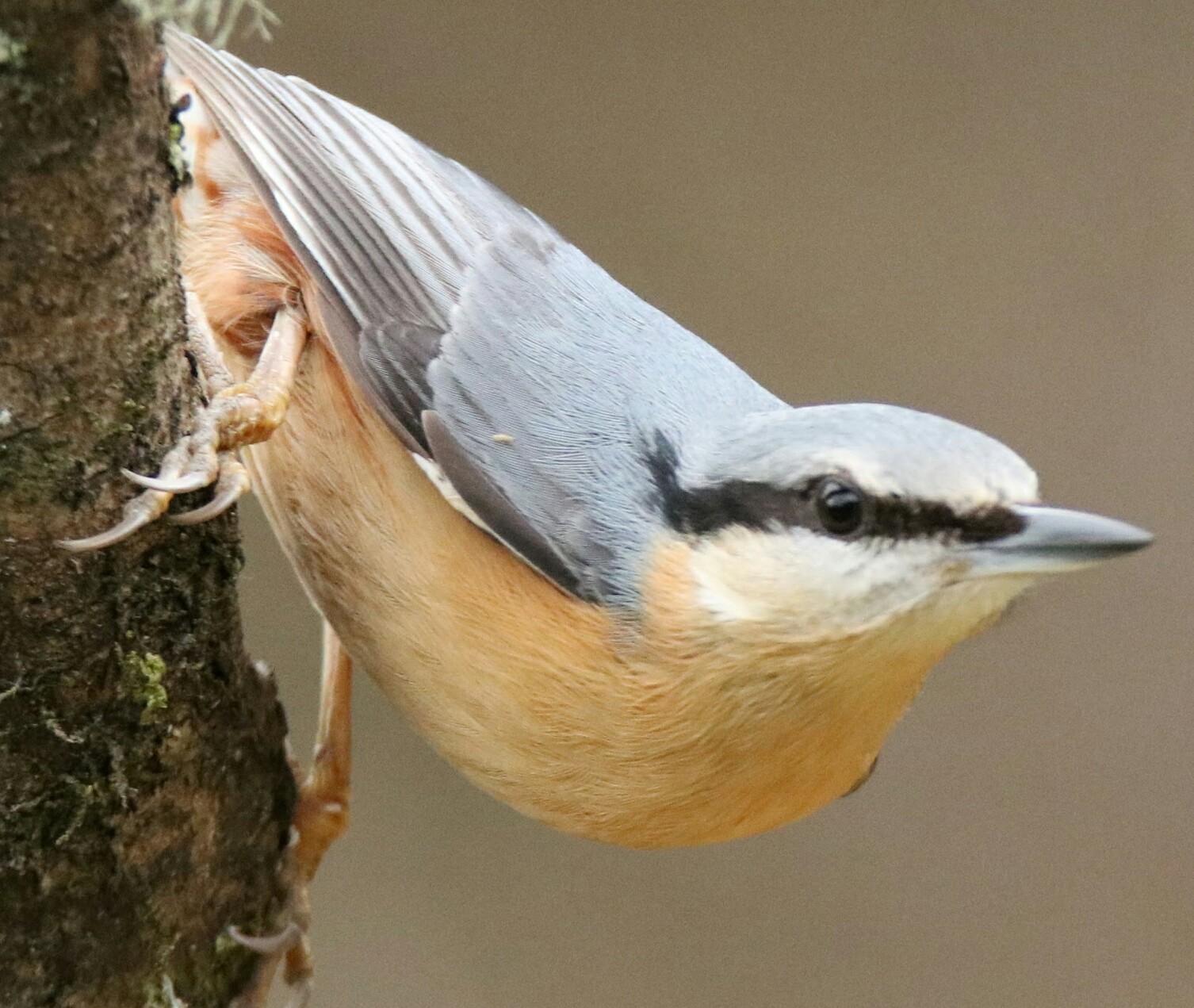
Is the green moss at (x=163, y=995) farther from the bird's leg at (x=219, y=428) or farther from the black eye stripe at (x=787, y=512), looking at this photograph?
the black eye stripe at (x=787, y=512)

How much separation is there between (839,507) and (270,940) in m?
0.82

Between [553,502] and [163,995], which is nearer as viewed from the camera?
[163,995]

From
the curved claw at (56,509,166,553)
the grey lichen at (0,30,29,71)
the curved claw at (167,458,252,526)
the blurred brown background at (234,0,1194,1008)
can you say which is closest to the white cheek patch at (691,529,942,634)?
the curved claw at (167,458,252,526)

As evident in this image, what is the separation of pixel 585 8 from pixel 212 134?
157cm

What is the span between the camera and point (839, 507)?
4.55ft

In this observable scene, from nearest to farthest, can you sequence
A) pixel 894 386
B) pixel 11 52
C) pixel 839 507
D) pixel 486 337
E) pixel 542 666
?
pixel 11 52 < pixel 839 507 < pixel 542 666 < pixel 486 337 < pixel 894 386

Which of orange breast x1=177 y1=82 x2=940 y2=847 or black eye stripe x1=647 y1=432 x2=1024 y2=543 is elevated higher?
black eye stripe x1=647 y1=432 x2=1024 y2=543

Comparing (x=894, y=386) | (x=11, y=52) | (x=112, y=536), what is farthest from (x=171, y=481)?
(x=894, y=386)

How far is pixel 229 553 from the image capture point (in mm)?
1405

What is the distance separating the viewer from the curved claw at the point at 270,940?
1547 mm

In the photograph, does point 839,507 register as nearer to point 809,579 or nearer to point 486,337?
point 809,579

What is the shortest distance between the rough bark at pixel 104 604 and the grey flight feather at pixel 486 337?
1.17 ft

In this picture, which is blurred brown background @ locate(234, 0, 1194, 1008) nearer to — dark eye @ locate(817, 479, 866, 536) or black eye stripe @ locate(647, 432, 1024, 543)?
black eye stripe @ locate(647, 432, 1024, 543)

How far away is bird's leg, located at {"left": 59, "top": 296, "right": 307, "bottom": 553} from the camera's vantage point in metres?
1.19
